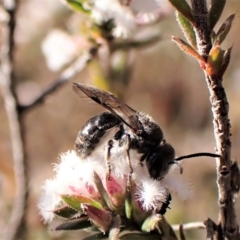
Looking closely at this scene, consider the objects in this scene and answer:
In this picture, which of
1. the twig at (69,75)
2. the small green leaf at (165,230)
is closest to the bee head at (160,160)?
the small green leaf at (165,230)

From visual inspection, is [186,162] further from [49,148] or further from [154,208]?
[154,208]

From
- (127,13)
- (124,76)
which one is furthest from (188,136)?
(127,13)

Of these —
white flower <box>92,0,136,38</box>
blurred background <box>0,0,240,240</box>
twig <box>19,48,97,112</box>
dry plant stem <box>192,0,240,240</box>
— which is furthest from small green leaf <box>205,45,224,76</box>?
blurred background <box>0,0,240,240</box>

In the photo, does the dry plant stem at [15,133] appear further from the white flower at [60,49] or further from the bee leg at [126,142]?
the bee leg at [126,142]

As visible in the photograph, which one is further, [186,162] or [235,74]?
[235,74]

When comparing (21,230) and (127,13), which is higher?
(127,13)

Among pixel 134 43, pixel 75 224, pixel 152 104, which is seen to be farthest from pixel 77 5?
pixel 152 104

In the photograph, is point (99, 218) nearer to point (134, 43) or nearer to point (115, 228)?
point (115, 228)
